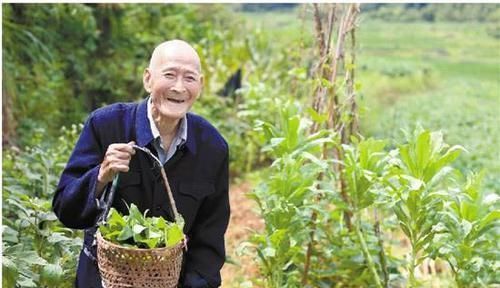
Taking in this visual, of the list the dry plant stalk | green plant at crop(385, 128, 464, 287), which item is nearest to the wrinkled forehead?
green plant at crop(385, 128, 464, 287)

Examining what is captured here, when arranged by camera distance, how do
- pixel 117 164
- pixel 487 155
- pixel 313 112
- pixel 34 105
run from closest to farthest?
pixel 117 164, pixel 313 112, pixel 34 105, pixel 487 155

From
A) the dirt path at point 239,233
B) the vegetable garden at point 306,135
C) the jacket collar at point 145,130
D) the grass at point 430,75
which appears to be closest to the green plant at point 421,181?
the vegetable garden at point 306,135

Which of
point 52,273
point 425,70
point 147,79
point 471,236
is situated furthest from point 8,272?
point 425,70

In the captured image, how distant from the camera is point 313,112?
3812 mm

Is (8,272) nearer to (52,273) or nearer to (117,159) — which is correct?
(52,273)

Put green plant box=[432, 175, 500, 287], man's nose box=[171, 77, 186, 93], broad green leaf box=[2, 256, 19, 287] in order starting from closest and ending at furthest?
man's nose box=[171, 77, 186, 93] < broad green leaf box=[2, 256, 19, 287] < green plant box=[432, 175, 500, 287]

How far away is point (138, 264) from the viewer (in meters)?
2.32

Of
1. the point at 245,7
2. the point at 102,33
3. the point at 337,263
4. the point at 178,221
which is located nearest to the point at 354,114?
the point at 337,263

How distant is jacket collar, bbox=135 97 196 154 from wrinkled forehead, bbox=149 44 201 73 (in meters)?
0.16

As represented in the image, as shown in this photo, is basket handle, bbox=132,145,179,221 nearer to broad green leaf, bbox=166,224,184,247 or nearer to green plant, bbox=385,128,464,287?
broad green leaf, bbox=166,224,184,247

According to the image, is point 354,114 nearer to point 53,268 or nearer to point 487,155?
point 53,268

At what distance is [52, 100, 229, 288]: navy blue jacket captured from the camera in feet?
8.33

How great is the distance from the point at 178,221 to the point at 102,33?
582 cm

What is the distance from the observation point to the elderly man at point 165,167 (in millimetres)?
2455
